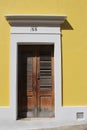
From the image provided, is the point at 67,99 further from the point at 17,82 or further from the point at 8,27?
the point at 8,27

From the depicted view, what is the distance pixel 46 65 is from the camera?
455 inches

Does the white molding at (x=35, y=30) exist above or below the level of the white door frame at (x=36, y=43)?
above

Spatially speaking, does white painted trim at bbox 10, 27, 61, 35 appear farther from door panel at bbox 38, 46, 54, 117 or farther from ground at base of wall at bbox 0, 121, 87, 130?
ground at base of wall at bbox 0, 121, 87, 130

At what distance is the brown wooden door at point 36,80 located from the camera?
11.4 metres

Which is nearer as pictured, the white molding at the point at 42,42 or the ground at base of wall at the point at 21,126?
the ground at base of wall at the point at 21,126

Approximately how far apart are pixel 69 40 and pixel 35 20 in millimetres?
1184

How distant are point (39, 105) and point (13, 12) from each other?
2.90m

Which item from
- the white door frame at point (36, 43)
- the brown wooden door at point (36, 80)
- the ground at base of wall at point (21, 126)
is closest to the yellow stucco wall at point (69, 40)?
the white door frame at point (36, 43)

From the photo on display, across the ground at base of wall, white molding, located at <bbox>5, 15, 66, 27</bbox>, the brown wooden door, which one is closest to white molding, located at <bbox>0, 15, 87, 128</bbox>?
white molding, located at <bbox>5, 15, 66, 27</bbox>

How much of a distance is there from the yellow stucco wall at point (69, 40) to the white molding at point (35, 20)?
0.80ft

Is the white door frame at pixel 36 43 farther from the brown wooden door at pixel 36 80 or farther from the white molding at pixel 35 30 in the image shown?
the brown wooden door at pixel 36 80

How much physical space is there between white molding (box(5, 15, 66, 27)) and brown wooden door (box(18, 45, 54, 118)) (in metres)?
0.75

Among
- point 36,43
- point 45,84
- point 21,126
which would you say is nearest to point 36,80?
point 45,84

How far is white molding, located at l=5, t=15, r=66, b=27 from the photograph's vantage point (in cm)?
1100
